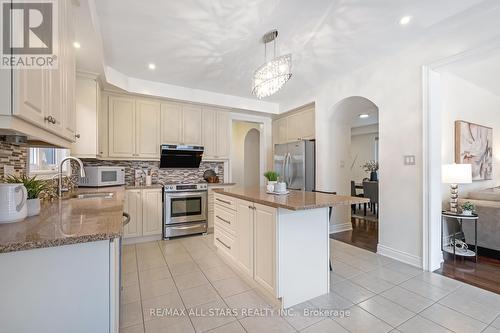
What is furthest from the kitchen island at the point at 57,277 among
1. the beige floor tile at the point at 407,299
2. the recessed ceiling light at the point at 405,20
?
the recessed ceiling light at the point at 405,20

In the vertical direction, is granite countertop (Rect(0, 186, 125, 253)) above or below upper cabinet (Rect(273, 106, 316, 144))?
below

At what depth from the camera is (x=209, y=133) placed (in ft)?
14.8

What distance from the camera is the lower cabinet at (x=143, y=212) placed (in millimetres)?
3598

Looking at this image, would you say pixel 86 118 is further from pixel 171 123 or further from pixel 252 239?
pixel 252 239

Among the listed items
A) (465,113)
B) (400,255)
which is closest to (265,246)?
(400,255)

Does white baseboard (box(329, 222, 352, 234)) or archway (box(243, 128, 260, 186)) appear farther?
archway (box(243, 128, 260, 186))

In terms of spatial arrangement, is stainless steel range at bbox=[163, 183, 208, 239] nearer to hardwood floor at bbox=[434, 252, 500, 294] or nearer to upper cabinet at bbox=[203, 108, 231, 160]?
upper cabinet at bbox=[203, 108, 231, 160]

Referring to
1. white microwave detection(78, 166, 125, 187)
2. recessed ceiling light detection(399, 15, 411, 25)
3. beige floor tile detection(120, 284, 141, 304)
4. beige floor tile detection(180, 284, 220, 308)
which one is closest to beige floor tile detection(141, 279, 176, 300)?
beige floor tile detection(120, 284, 141, 304)

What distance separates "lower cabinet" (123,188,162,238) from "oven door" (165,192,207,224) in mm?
156

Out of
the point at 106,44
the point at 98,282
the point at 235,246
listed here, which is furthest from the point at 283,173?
the point at 98,282

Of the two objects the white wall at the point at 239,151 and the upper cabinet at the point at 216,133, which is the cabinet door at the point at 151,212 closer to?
the upper cabinet at the point at 216,133

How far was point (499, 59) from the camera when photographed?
3.09 metres

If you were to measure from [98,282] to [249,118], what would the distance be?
14.6 feet

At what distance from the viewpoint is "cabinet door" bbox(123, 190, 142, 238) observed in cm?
358
